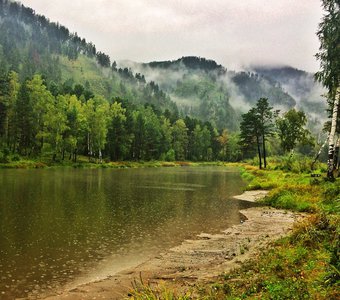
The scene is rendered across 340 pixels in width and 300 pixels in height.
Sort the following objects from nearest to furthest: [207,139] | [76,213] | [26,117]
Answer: [76,213] < [26,117] < [207,139]

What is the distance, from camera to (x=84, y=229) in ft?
72.2

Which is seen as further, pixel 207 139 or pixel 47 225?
pixel 207 139

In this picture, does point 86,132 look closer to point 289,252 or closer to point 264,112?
point 264,112

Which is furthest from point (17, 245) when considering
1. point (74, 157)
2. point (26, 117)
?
point (74, 157)

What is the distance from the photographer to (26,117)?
303ft

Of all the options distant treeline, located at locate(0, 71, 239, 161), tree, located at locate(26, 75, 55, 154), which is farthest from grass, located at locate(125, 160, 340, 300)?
tree, located at locate(26, 75, 55, 154)

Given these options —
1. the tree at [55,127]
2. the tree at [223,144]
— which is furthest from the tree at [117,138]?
the tree at [223,144]

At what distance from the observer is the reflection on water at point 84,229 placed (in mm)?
14648

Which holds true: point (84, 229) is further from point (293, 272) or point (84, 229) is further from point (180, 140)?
point (180, 140)

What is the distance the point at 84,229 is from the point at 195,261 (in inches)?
348

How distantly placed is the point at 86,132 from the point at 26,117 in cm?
1831

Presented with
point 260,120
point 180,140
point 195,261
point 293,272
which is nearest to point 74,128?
point 260,120

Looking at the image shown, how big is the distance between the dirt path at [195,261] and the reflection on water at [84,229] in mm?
1114

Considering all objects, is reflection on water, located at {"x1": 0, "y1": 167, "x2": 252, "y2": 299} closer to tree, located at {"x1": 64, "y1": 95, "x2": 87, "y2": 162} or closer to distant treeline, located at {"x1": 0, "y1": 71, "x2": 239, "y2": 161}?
distant treeline, located at {"x1": 0, "y1": 71, "x2": 239, "y2": 161}
